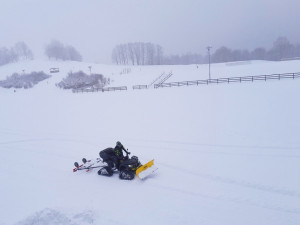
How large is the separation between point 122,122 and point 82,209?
38.2 feet

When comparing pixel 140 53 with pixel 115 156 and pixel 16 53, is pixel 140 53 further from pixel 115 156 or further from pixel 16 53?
pixel 115 156

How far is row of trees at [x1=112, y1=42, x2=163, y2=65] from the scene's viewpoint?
108 metres

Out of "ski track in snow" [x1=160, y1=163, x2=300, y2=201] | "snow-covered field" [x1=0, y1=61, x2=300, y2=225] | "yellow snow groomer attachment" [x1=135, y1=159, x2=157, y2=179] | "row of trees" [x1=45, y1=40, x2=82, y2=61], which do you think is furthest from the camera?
"row of trees" [x1=45, y1=40, x2=82, y2=61]

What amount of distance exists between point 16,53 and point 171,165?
140 m

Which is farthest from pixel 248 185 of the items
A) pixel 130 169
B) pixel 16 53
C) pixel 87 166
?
pixel 16 53

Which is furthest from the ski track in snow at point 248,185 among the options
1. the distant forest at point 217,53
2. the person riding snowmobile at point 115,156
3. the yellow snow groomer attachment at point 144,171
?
the distant forest at point 217,53

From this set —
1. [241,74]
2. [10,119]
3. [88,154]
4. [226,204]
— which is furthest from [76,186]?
[241,74]

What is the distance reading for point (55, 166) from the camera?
1005 centimetres

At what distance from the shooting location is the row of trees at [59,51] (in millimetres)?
108125

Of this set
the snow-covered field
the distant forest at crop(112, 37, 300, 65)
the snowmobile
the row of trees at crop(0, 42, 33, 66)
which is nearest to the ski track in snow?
the snow-covered field

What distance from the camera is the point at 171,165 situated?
9.30 meters

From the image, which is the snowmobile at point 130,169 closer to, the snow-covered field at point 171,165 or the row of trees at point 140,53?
the snow-covered field at point 171,165

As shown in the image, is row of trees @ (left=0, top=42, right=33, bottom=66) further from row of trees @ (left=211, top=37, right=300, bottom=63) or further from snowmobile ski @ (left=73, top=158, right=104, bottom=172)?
snowmobile ski @ (left=73, top=158, right=104, bottom=172)

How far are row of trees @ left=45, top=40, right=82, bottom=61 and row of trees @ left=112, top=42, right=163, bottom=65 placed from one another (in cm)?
2530
